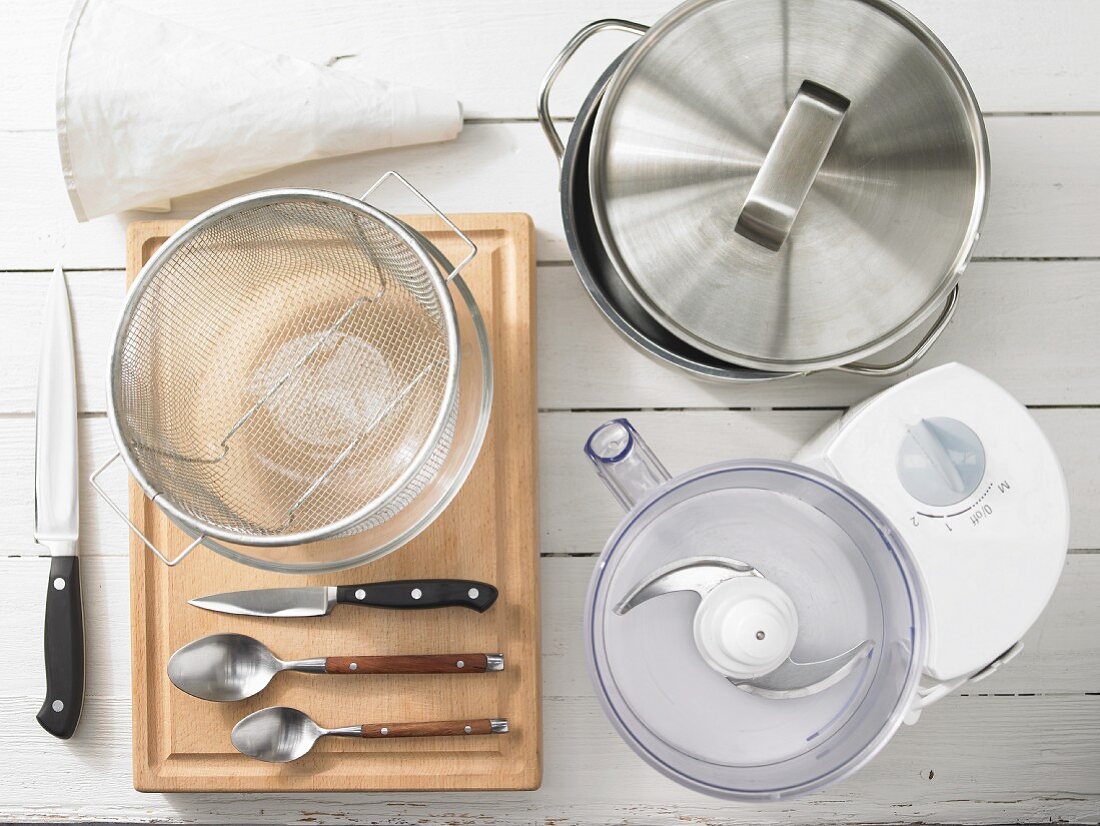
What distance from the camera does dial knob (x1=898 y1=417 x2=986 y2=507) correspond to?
556 mm

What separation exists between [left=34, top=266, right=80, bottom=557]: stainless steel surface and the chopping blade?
1.44ft

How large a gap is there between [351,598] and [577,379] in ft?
0.77

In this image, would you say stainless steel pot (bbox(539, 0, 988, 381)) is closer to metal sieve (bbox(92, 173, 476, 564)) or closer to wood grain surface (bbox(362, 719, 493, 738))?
metal sieve (bbox(92, 173, 476, 564))

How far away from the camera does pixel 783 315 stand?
1.77ft

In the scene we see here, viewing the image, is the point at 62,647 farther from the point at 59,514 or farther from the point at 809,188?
the point at 809,188

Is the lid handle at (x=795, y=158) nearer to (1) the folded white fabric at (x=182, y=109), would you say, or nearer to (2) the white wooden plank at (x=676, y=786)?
(1) the folded white fabric at (x=182, y=109)

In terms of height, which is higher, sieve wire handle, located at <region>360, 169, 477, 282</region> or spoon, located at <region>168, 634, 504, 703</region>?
sieve wire handle, located at <region>360, 169, 477, 282</region>

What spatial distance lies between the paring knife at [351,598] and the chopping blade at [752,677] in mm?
127

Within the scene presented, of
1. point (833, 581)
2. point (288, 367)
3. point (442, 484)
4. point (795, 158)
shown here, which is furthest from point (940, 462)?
point (288, 367)

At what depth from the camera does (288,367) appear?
600 mm

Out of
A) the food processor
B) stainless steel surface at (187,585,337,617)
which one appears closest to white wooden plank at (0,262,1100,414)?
the food processor

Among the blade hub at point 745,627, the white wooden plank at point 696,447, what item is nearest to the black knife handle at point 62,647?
the white wooden plank at point 696,447

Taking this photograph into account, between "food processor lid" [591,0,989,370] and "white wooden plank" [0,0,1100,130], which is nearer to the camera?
"food processor lid" [591,0,989,370]

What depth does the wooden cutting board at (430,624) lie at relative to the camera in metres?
0.64
